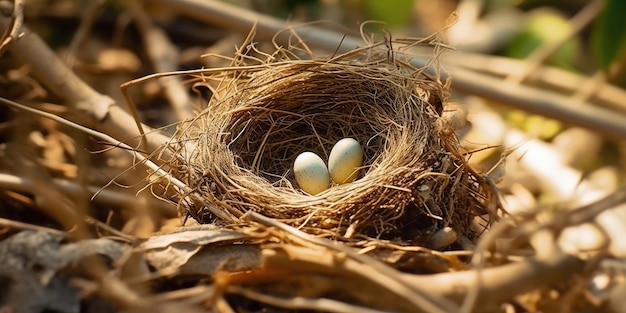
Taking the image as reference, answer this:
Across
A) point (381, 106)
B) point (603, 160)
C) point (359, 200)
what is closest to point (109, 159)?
point (381, 106)

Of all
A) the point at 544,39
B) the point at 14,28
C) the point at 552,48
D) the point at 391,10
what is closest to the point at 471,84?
the point at 552,48

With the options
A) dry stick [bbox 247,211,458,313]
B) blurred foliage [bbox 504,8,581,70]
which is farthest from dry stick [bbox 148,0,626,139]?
blurred foliage [bbox 504,8,581,70]

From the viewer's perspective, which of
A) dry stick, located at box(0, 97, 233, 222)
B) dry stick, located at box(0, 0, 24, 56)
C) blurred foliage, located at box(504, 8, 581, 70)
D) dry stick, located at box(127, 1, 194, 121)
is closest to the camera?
dry stick, located at box(0, 97, 233, 222)

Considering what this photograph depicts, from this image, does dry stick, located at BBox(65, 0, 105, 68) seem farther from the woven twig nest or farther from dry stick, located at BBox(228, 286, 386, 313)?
dry stick, located at BBox(228, 286, 386, 313)

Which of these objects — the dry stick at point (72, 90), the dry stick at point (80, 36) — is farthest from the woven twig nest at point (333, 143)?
the dry stick at point (80, 36)

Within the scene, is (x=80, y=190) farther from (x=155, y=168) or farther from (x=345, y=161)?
(x=345, y=161)

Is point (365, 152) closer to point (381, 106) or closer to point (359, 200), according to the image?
point (381, 106)

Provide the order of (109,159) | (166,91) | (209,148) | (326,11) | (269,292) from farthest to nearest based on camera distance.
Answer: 1. (326,11)
2. (166,91)
3. (109,159)
4. (209,148)
5. (269,292)
